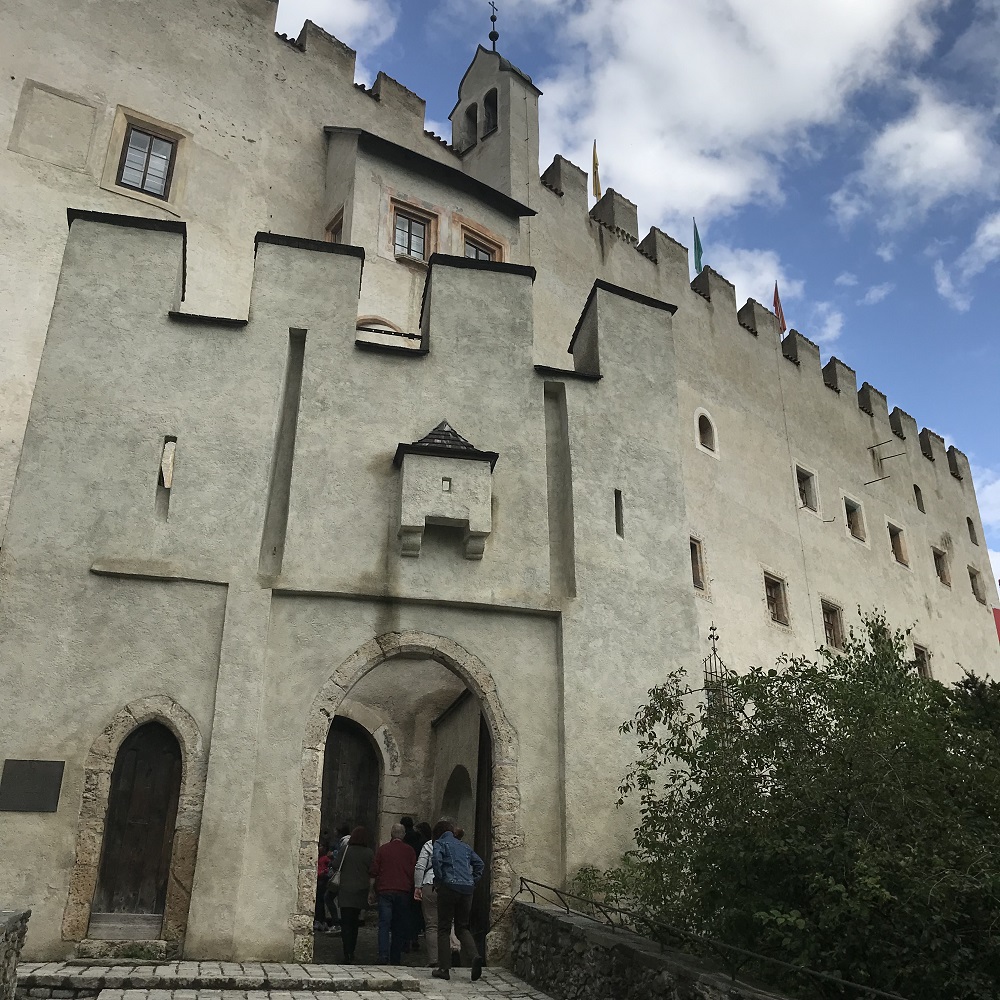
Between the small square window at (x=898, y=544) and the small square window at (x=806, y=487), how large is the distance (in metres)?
3.76

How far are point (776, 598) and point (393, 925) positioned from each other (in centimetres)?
1316

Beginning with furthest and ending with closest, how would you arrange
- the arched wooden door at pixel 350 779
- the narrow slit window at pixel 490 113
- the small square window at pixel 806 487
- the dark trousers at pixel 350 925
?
the small square window at pixel 806 487, the narrow slit window at pixel 490 113, the arched wooden door at pixel 350 779, the dark trousers at pixel 350 925

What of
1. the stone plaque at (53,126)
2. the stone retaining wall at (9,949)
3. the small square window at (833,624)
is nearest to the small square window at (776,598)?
the small square window at (833,624)

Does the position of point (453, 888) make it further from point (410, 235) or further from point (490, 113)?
point (490, 113)

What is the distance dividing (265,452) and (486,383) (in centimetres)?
275

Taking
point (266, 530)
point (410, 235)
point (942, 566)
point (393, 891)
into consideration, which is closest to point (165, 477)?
point (266, 530)

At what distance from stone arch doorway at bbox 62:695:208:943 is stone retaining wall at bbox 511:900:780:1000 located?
10.1ft

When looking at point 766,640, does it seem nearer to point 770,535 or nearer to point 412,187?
point 770,535

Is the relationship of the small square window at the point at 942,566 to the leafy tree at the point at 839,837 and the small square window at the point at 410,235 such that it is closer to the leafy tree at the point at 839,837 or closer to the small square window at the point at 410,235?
the small square window at the point at 410,235

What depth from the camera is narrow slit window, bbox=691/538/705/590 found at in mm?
18828

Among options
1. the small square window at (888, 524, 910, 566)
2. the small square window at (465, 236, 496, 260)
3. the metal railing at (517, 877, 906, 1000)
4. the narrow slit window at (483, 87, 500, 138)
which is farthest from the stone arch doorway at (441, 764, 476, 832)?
the small square window at (888, 524, 910, 566)

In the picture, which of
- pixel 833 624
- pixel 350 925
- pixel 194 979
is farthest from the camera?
pixel 833 624

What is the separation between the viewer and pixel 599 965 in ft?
24.0

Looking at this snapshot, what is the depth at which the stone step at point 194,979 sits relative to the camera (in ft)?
23.4
